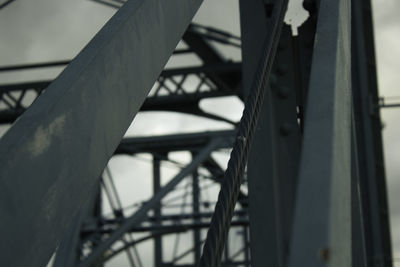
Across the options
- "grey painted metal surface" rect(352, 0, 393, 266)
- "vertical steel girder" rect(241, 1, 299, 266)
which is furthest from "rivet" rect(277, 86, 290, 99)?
"grey painted metal surface" rect(352, 0, 393, 266)

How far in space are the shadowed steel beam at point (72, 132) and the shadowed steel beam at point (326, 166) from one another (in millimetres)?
765

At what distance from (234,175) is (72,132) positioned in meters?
0.65

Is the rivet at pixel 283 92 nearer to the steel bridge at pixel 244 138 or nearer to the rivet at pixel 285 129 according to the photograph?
the steel bridge at pixel 244 138

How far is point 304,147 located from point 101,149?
3.19 ft

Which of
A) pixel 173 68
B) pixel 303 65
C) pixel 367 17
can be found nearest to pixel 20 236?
pixel 303 65

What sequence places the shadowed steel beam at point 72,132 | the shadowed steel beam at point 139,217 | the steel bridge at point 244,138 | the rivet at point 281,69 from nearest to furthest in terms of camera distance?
1. the steel bridge at point 244,138
2. the shadowed steel beam at point 72,132
3. the rivet at point 281,69
4. the shadowed steel beam at point 139,217

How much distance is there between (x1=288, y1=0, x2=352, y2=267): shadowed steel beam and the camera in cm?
243

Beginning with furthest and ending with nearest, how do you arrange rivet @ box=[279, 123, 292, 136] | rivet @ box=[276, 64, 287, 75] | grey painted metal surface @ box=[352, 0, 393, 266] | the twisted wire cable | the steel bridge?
grey painted metal surface @ box=[352, 0, 393, 266] < rivet @ box=[276, 64, 287, 75] < rivet @ box=[279, 123, 292, 136] < the twisted wire cable < the steel bridge

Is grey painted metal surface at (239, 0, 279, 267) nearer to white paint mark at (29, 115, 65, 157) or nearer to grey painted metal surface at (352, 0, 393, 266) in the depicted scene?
white paint mark at (29, 115, 65, 157)

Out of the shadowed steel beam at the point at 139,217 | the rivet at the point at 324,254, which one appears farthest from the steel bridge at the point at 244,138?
the shadowed steel beam at the point at 139,217

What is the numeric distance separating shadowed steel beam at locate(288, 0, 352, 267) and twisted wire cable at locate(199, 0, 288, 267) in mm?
432

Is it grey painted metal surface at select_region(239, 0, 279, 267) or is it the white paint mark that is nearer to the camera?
the white paint mark

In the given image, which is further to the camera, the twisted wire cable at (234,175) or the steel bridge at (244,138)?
the twisted wire cable at (234,175)

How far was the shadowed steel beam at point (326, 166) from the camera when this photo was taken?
7.97ft
